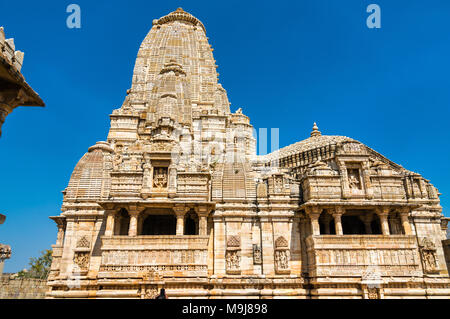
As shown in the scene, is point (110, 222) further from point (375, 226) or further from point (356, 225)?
point (375, 226)

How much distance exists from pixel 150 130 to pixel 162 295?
23225 mm

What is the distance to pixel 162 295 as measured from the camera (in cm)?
1220

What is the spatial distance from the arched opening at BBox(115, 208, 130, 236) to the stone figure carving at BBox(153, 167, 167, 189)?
3.02m

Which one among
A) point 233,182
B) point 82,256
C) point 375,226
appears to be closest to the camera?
point 82,256

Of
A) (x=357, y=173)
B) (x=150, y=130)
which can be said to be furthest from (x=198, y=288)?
(x=150, y=130)

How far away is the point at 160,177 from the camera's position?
75.9 feet

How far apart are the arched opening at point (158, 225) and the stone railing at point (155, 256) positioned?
403 cm

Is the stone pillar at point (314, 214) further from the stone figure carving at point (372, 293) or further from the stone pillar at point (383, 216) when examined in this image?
the stone figure carving at point (372, 293)

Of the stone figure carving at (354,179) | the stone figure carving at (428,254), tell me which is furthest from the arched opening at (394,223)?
the stone figure carving at (354,179)

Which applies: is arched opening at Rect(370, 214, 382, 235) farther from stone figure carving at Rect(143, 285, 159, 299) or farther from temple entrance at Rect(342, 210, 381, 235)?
stone figure carving at Rect(143, 285, 159, 299)

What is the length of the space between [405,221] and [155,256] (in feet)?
56.7

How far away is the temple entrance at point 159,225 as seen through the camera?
24.6 metres

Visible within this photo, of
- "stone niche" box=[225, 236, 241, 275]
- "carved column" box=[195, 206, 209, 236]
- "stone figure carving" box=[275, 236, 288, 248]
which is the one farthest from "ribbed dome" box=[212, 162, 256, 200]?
"stone figure carving" box=[275, 236, 288, 248]

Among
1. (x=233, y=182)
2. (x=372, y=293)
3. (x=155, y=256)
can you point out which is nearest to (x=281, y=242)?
(x=233, y=182)
